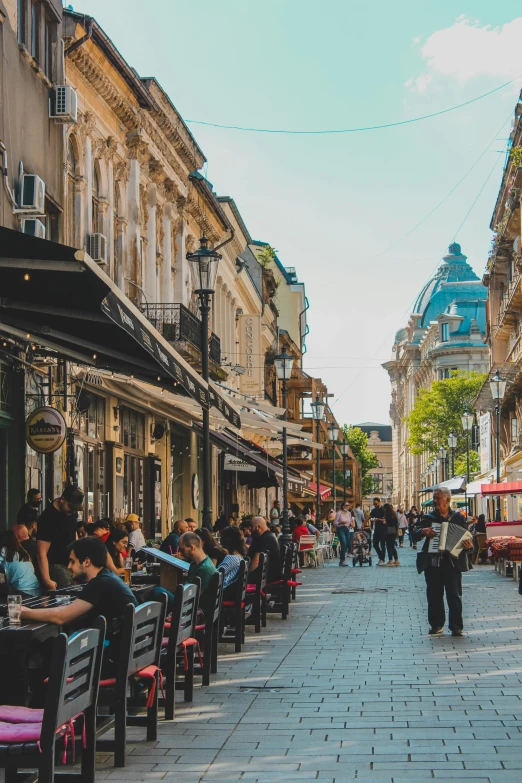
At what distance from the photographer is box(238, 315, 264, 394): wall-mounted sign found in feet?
152

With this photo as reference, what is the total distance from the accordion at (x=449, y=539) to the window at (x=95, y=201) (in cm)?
1107

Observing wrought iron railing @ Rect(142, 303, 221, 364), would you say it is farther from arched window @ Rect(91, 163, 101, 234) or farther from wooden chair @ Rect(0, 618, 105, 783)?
wooden chair @ Rect(0, 618, 105, 783)

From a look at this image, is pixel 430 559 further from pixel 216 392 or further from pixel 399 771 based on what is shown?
pixel 399 771

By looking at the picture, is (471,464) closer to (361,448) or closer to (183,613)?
(361,448)

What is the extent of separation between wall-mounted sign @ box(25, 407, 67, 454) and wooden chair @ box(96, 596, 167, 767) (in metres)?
9.32

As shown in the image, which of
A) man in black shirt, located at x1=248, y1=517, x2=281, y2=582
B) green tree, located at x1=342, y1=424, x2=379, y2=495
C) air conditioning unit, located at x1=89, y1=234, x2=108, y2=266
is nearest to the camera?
man in black shirt, located at x1=248, y1=517, x2=281, y2=582

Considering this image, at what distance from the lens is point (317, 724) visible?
8805 millimetres

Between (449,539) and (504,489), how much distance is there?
18.2 m

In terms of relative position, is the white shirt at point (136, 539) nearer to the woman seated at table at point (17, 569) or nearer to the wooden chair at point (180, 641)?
the woman seated at table at point (17, 569)

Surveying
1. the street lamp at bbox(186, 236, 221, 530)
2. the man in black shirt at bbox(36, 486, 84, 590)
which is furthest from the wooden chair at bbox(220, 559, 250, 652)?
the street lamp at bbox(186, 236, 221, 530)

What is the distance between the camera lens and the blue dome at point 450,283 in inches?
6284

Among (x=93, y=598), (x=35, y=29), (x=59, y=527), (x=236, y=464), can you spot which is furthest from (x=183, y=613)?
(x=236, y=464)

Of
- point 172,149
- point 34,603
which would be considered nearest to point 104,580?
point 34,603

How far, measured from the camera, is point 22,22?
18844 mm
